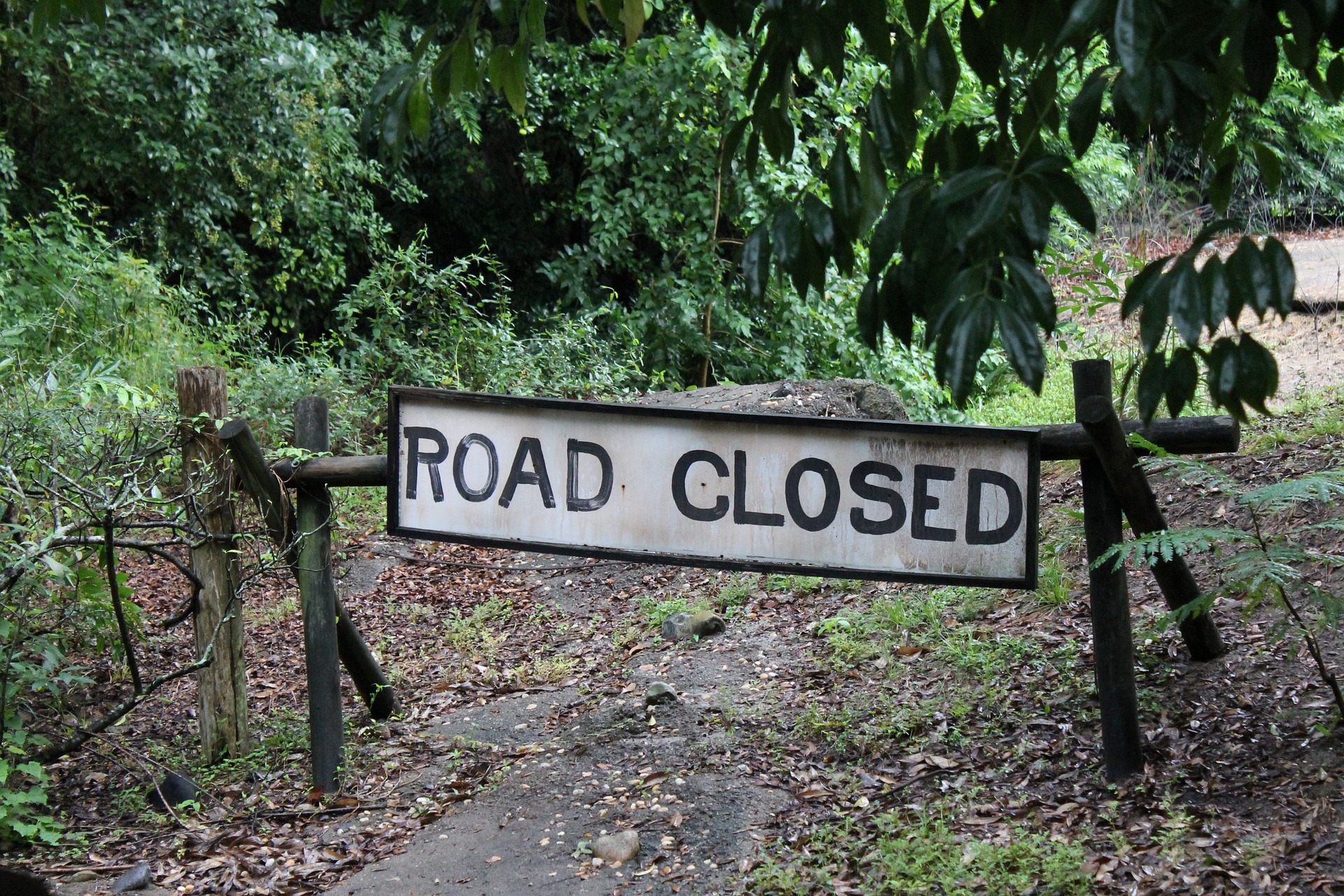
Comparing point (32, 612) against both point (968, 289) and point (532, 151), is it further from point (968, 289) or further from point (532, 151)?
point (532, 151)

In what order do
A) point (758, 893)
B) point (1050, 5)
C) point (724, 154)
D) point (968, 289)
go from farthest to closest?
point (758, 893) → point (724, 154) → point (1050, 5) → point (968, 289)

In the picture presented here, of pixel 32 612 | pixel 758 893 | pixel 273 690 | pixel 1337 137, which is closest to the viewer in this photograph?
pixel 758 893

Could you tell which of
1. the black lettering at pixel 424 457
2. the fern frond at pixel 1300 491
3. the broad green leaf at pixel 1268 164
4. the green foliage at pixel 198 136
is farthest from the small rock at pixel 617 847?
the green foliage at pixel 198 136

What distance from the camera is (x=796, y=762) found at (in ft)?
12.5

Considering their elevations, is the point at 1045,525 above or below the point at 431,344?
below

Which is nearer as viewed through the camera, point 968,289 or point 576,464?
point 968,289

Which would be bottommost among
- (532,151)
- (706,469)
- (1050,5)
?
(706,469)

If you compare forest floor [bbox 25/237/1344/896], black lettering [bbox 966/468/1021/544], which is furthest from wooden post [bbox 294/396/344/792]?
black lettering [bbox 966/468/1021/544]

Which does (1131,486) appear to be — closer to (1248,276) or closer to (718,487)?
(718,487)

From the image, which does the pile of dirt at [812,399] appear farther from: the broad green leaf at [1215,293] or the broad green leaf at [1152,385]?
the broad green leaf at [1215,293]

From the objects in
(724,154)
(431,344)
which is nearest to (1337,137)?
(431,344)

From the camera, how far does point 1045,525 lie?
547 centimetres

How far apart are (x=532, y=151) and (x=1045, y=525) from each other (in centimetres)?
738

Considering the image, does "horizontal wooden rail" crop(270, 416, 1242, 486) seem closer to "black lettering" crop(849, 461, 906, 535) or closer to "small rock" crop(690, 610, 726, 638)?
"black lettering" crop(849, 461, 906, 535)
